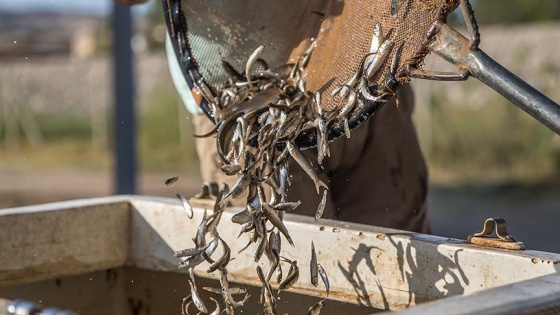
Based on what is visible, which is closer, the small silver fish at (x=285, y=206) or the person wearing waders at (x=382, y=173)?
the small silver fish at (x=285, y=206)

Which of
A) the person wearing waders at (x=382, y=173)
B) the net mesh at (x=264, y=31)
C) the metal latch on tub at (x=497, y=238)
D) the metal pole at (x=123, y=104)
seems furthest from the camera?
the metal pole at (x=123, y=104)

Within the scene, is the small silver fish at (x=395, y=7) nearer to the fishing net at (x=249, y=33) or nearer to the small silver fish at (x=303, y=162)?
the fishing net at (x=249, y=33)

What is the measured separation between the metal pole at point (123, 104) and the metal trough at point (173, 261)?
319cm

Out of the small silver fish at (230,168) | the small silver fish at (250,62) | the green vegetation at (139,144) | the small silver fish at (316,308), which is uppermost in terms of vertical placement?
Result: the green vegetation at (139,144)

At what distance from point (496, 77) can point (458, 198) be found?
23.4 ft

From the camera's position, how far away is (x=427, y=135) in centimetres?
1039

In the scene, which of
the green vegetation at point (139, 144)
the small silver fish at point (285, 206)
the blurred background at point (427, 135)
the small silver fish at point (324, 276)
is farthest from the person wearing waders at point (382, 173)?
the green vegetation at point (139, 144)

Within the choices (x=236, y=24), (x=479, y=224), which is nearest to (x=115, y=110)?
(x=479, y=224)

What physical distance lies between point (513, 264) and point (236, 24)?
3.30ft

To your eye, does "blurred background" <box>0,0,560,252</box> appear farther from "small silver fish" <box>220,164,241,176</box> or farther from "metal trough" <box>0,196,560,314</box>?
"small silver fish" <box>220,164,241,176</box>

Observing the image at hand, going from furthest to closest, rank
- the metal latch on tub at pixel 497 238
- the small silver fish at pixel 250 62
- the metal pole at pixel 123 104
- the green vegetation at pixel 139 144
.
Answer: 1. the green vegetation at pixel 139 144
2. the metal pole at pixel 123 104
3. the small silver fish at pixel 250 62
4. the metal latch on tub at pixel 497 238

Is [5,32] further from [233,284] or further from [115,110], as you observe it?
[233,284]

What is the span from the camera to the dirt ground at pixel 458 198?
24.8 feet

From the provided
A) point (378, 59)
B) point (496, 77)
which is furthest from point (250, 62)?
point (496, 77)
